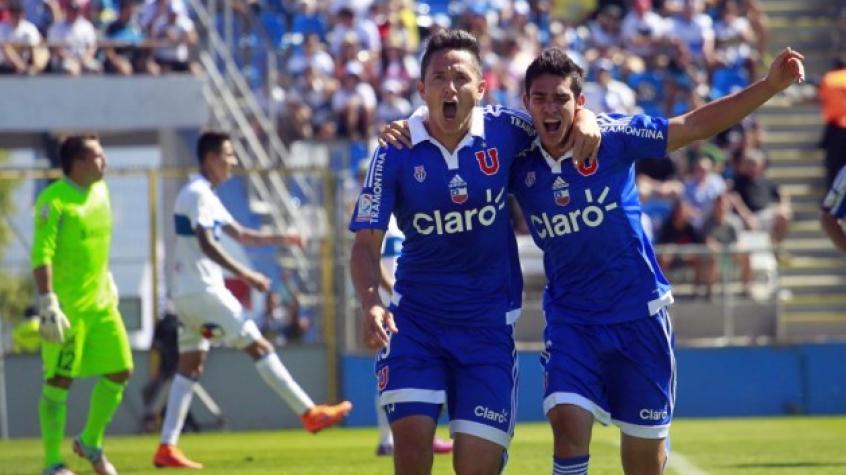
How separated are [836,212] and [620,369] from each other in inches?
144

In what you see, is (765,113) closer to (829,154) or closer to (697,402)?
(829,154)

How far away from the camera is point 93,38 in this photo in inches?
917

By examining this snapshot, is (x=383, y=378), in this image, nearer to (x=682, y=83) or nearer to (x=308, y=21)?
(x=682, y=83)

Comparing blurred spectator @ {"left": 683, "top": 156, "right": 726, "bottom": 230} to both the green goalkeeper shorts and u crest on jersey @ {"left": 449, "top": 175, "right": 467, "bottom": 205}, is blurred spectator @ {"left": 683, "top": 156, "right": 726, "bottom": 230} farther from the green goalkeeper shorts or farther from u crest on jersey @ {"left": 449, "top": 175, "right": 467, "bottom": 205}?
u crest on jersey @ {"left": 449, "top": 175, "right": 467, "bottom": 205}

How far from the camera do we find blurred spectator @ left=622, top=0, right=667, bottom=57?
2584cm

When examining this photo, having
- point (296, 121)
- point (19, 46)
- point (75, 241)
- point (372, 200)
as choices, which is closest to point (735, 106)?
point (372, 200)

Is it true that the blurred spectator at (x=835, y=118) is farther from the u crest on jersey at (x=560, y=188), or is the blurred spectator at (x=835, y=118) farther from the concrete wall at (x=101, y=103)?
the u crest on jersey at (x=560, y=188)

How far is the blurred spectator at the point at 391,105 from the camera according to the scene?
23750 mm

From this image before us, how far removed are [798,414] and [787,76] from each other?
12604 mm

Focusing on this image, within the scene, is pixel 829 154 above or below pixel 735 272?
above

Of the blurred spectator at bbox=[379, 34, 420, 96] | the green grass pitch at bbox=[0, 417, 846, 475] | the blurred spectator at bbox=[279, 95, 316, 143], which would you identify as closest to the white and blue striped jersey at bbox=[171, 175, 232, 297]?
the green grass pitch at bbox=[0, 417, 846, 475]

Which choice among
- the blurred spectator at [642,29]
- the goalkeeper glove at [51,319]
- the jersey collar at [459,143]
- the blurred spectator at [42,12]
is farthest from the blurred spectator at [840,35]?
the jersey collar at [459,143]

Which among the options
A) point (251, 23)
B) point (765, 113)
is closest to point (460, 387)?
point (251, 23)

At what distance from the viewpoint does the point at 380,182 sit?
815cm
